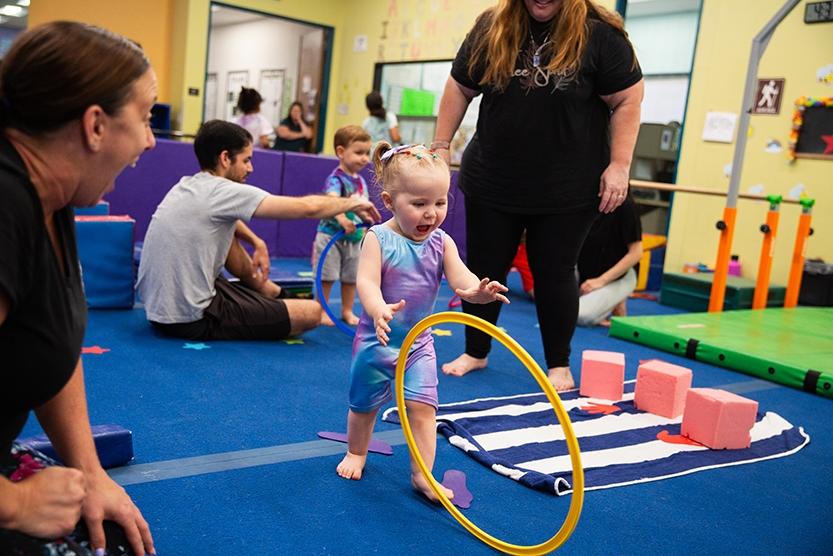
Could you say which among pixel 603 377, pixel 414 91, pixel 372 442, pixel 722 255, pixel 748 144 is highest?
pixel 414 91

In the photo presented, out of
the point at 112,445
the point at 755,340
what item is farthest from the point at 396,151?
the point at 755,340

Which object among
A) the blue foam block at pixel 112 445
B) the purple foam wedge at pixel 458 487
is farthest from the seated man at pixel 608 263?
the blue foam block at pixel 112 445

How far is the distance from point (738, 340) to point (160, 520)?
3147 mm

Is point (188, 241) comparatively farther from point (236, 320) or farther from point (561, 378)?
point (561, 378)

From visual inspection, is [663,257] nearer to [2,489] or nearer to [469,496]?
[469,496]

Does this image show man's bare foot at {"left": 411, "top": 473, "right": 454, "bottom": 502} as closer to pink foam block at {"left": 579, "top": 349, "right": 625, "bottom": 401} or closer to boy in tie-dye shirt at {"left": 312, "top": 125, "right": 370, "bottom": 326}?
pink foam block at {"left": 579, "top": 349, "right": 625, "bottom": 401}

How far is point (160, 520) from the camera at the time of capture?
1687mm

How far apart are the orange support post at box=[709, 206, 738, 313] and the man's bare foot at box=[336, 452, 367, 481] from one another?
3.39 m

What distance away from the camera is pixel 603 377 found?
297cm

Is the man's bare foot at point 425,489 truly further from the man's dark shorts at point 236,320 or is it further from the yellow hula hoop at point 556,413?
the man's dark shorts at point 236,320

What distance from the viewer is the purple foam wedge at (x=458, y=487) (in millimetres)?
1936

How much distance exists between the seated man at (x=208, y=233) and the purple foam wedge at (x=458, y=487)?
4.65 feet

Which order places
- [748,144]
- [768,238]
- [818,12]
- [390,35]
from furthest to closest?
[390,35]
[748,144]
[818,12]
[768,238]

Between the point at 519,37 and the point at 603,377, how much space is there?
4.37 ft
